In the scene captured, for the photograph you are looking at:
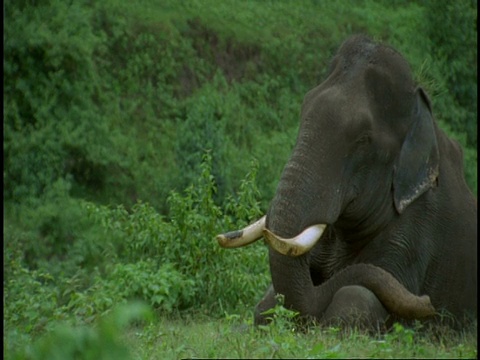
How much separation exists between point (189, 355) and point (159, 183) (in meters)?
13.6

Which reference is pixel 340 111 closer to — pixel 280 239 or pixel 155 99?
pixel 280 239

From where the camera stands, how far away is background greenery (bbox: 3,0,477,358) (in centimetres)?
1670

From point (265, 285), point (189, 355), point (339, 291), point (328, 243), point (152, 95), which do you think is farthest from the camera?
point (152, 95)

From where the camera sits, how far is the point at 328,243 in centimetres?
729

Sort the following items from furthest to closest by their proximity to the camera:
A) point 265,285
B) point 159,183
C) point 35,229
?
point 159,183, point 35,229, point 265,285

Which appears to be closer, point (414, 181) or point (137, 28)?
point (414, 181)

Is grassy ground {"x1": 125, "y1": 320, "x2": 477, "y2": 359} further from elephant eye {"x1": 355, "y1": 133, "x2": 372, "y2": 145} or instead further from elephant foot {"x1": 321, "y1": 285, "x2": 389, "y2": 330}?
elephant eye {"x1": 355, "y1": 133, "x2": 372, "y2": 145}

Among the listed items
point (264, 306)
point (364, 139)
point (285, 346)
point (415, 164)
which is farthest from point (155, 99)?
point (285, 346)

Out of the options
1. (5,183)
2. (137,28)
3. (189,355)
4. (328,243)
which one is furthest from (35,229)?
(189,355)

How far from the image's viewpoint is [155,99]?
21.0 m

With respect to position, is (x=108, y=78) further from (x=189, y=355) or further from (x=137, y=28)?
(x=189, y=355)

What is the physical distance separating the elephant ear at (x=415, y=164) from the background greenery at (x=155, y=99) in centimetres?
393

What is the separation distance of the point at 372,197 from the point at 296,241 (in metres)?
0.75

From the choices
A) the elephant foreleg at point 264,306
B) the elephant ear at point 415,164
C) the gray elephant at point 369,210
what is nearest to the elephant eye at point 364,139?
the gray elephant at point 369,210
